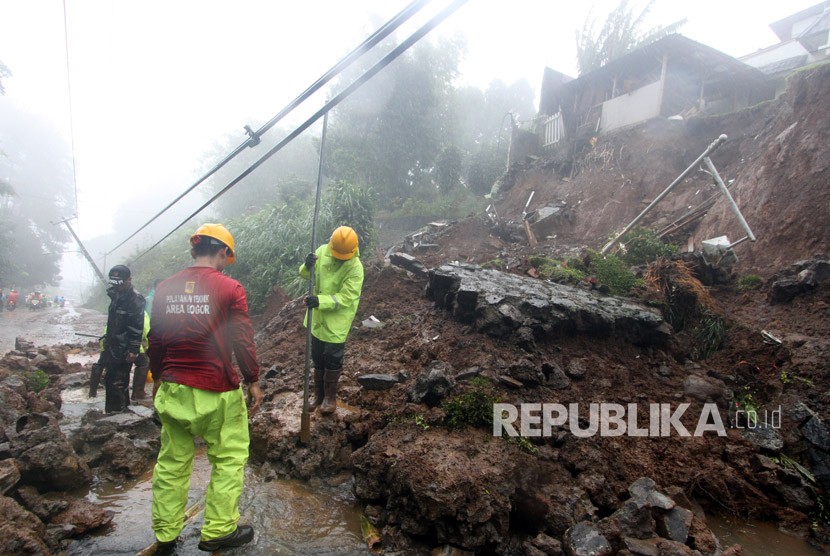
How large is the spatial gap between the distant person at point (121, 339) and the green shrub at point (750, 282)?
27.3 ft

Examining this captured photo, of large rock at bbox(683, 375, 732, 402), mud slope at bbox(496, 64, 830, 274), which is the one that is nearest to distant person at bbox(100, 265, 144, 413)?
large rock at bbox(683, 375, 732, 402)

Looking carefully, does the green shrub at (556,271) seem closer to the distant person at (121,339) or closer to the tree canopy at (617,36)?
the distant person at (121,339)

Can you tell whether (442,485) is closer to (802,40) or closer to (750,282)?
(750,282)

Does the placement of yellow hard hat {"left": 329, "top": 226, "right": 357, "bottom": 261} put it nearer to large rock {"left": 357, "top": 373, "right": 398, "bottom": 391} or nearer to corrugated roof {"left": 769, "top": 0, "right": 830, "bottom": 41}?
large rock {"left": 357, "top": 373, "right": 398, "bottom": 391}

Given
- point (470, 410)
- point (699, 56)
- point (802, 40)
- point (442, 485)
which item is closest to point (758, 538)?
point (470, 410)

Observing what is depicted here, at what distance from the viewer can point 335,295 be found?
396 centimetres

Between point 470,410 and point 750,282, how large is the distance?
5296 millimetres

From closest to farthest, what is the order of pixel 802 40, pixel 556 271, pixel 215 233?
pixel 215 233
pixel 556 271
pixel 802 40

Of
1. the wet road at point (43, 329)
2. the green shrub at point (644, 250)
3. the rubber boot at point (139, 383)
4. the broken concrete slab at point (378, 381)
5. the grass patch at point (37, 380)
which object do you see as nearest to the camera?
the broken concrete slab at point (378, 381)

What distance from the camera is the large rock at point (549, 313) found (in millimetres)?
4906

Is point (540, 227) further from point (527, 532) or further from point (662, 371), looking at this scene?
point (527, 532)

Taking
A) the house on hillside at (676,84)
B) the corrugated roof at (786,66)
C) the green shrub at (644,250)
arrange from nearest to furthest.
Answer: the green shrub at (644,250), the house on hillside at (676,84), the corrugated roof at (786,66)

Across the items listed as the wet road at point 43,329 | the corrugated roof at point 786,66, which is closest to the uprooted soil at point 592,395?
the corrugated roof at point 786,66

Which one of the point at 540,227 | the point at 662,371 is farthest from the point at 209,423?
the point at 540,227
